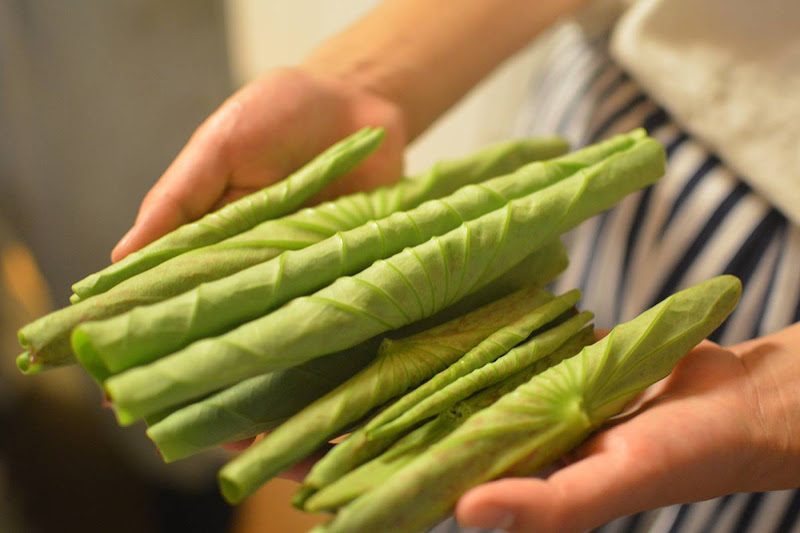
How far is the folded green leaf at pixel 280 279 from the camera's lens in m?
0.39

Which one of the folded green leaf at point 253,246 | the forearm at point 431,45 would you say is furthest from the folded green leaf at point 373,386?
the forearm at point 431,45

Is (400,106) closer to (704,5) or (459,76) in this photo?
(459,76)

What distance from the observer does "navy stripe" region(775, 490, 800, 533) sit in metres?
0.55

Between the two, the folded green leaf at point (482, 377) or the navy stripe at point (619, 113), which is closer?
the folded green leaf at point (482, 377)

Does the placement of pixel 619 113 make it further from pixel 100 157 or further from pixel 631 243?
pixel 100 157

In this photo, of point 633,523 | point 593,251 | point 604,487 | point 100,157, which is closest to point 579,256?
point 593,251

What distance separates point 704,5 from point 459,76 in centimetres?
25

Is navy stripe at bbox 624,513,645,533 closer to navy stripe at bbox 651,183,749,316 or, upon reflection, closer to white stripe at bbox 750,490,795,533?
white stripe at bbox 750,490,795,533

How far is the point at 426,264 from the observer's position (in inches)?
17.6

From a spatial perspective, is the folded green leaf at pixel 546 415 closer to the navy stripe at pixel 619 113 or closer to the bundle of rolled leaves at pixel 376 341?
the bundle of rolled leaves at pixel 376 341

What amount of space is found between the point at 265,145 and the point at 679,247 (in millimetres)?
359

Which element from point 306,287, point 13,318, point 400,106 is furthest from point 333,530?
point 13,318

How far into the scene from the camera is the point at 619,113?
69 cm

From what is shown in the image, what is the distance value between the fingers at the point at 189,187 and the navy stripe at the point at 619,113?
35 cm
